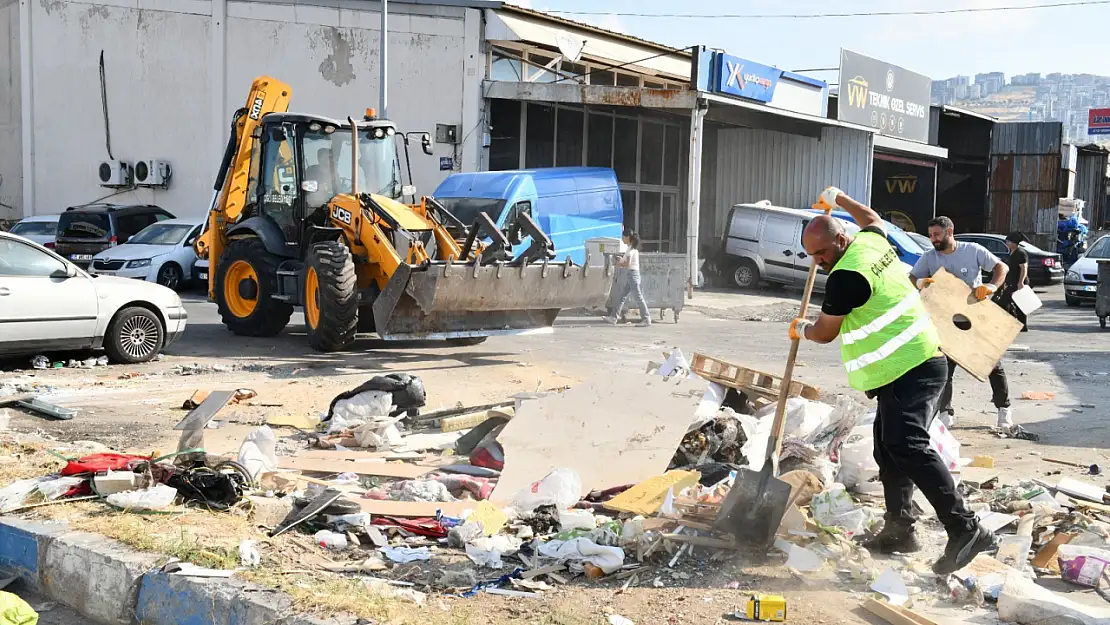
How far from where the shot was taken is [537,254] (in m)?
11.7

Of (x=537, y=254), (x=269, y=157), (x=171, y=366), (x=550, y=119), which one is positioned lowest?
(x=171, y=366)

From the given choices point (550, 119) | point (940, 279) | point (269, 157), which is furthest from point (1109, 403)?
point (550, 119)

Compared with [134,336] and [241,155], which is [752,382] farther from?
[241,155]

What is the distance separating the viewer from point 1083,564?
4.58 meters

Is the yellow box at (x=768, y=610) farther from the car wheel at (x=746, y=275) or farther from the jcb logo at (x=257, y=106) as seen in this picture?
the car wheel at (x=746, y=275)

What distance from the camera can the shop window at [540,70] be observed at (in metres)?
23.5

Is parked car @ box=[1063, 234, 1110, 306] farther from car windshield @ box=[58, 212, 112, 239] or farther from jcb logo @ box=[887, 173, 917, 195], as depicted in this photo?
car windshield @ box=[58, 212, 112, 239]

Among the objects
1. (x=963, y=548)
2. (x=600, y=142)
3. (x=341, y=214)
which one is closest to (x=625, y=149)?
(x=600, y=142)

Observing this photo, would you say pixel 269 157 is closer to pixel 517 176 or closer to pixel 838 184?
pixel 517 176

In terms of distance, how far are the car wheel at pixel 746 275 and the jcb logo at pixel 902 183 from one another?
13119mm

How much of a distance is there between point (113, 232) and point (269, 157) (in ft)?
29.1

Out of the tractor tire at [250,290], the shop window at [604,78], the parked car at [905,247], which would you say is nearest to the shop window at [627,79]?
the shop window at [604,78]

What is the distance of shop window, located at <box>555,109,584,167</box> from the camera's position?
79.4 ft

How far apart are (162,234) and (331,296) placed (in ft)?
33.7
